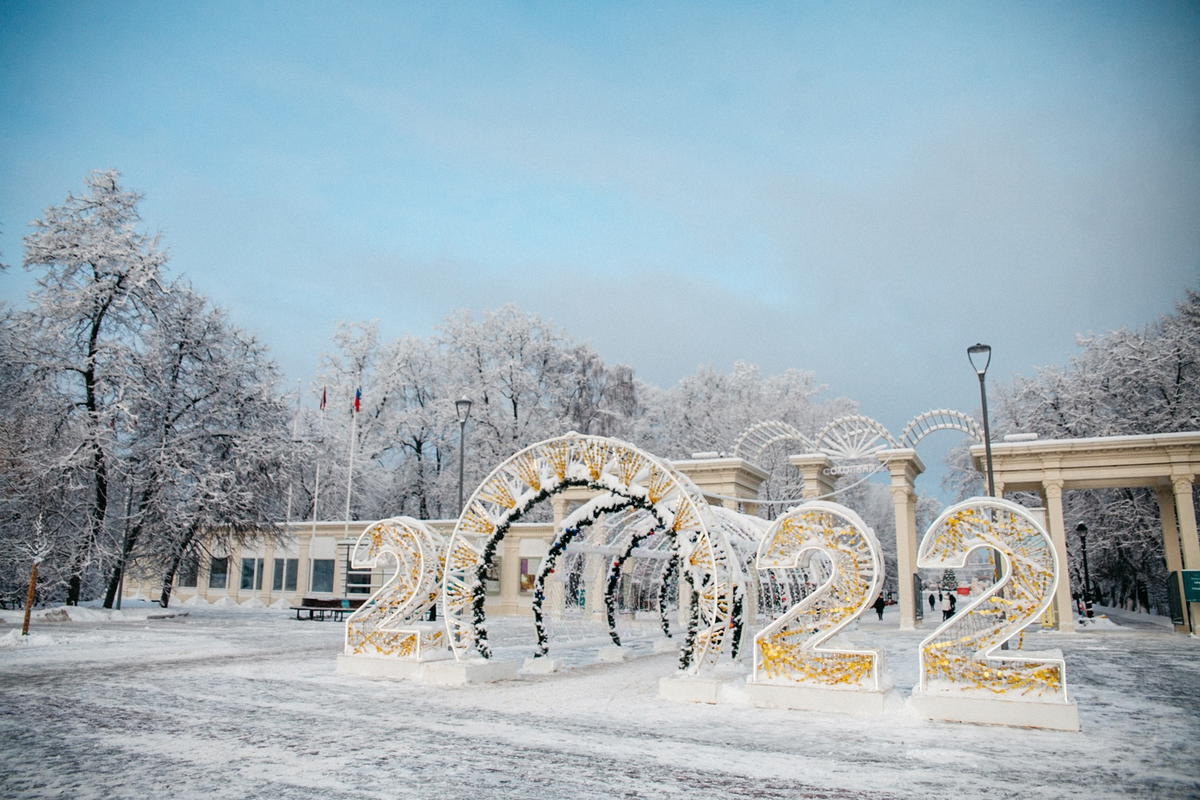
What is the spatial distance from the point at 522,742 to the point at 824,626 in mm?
4478

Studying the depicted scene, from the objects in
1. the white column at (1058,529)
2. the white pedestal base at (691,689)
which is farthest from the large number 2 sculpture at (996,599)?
the white column at (1058,529)

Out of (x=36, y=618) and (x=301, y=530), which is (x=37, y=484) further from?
(x=301, y=530)

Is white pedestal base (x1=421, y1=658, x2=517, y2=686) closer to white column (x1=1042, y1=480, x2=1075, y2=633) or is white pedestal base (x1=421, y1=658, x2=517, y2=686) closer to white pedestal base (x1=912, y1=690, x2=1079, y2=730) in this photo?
white pedestal base (x1=912, y1=690, x2=1079, y2=730)

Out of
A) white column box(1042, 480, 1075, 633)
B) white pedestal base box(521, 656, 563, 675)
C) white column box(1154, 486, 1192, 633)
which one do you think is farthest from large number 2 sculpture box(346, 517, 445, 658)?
white column box(1154, 486, 1192, 633)

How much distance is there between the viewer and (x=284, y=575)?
35.5 m

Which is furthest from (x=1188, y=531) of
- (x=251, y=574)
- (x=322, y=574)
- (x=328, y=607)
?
(x=251, y=574)

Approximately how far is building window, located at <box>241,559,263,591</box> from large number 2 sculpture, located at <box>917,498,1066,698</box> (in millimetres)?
33035

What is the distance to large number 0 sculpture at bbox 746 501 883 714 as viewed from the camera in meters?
9.70

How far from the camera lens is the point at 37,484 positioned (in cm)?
2255

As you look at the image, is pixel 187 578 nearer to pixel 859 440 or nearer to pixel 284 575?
pixel 284 575

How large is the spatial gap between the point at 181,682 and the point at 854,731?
30.6ft

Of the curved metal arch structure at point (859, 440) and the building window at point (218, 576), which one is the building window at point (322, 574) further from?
the curved metal arch structure at point (859, 440)

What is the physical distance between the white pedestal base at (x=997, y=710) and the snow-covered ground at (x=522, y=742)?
0.22 metres

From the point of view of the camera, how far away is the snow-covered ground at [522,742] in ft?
20.1
